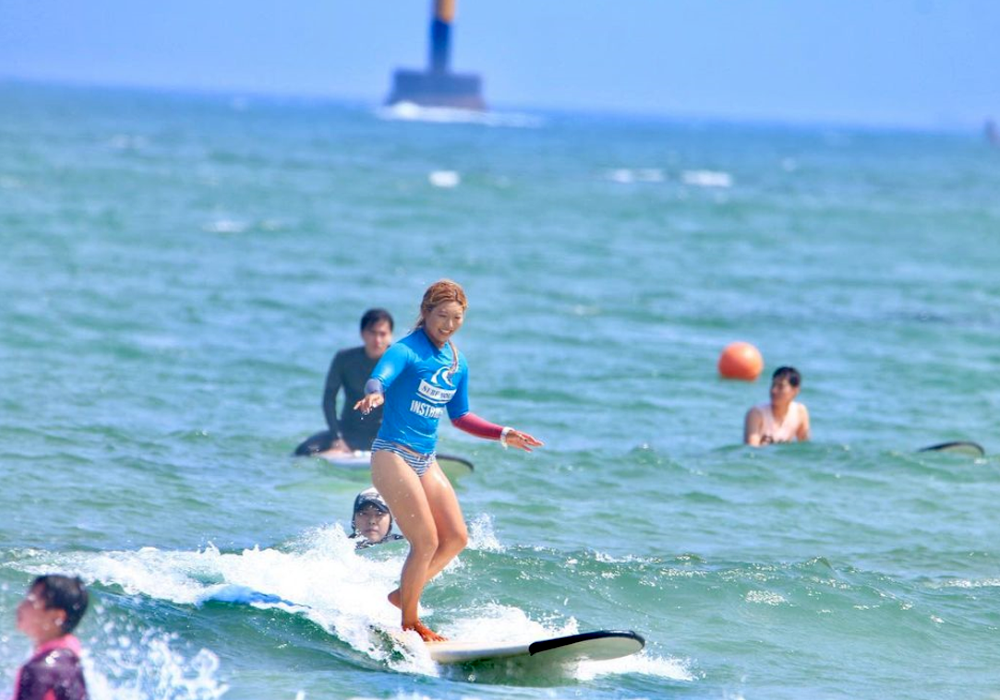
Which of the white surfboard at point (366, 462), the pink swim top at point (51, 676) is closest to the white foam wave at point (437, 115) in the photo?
the white surfboard at point (366, 462)

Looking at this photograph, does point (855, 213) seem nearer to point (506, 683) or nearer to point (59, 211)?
point (59, 211)

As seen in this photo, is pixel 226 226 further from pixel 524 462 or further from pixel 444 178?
pixel 444 178

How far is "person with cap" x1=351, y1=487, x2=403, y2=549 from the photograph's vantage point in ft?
32.6

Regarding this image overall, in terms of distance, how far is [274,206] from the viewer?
42469mm

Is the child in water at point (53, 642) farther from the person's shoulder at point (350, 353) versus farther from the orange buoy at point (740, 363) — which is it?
the orange buoy at point (740, 363)

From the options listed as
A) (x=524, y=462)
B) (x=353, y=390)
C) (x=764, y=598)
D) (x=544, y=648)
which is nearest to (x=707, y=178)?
(x=524, y=462)

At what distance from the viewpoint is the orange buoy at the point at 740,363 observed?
19125 mm

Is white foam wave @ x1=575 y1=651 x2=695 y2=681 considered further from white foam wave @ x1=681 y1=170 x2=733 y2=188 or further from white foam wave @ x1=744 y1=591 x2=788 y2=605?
white foam wave @ x1=681 y1=170 x2=733 y2=188

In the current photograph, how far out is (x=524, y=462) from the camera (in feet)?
45.9

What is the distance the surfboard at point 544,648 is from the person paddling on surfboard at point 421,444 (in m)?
0.21

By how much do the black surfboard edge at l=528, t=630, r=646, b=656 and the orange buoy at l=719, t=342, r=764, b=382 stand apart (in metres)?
11.7

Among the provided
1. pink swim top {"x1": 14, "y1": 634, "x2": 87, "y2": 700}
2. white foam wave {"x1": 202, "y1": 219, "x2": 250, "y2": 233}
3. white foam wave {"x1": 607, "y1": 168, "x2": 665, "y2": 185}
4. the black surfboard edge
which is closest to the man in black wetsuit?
the black surfboard edge

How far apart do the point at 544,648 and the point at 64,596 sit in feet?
9.26

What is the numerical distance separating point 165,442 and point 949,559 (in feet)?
23.5
